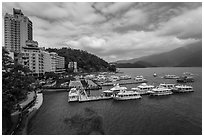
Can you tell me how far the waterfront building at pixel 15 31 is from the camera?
6034 centimetres

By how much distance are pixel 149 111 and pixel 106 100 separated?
786 centimetres

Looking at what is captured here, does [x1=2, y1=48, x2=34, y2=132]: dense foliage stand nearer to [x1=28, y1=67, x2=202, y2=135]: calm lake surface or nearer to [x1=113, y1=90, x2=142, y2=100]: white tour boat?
[x1=28, y1=67, x2=202, y2=135]: calm lake surface

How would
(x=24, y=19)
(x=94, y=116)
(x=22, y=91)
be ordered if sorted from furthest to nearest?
(x=24, y=19)
(x=94, y=116)
(x=22, y=91)

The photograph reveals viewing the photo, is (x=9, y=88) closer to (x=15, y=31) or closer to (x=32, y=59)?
(x=32, y=59)

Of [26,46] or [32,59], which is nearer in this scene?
[32,59]

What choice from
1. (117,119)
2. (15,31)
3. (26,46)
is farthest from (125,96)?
(15,31)

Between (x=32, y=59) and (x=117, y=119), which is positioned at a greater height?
(x=32, y=59)

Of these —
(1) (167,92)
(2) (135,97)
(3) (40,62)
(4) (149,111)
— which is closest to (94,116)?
(4) (149,111)

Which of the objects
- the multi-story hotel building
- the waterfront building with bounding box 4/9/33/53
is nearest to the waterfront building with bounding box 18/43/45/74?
the multi-story hotel building

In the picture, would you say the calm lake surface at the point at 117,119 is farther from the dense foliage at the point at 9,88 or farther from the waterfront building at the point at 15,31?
the waterfront building at the point at 15,31

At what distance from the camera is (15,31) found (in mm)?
62781

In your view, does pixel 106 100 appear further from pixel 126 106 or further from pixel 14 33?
pixel 14 33

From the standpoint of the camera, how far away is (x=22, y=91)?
46.8ft

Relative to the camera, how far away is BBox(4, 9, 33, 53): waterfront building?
60344 millimetres
